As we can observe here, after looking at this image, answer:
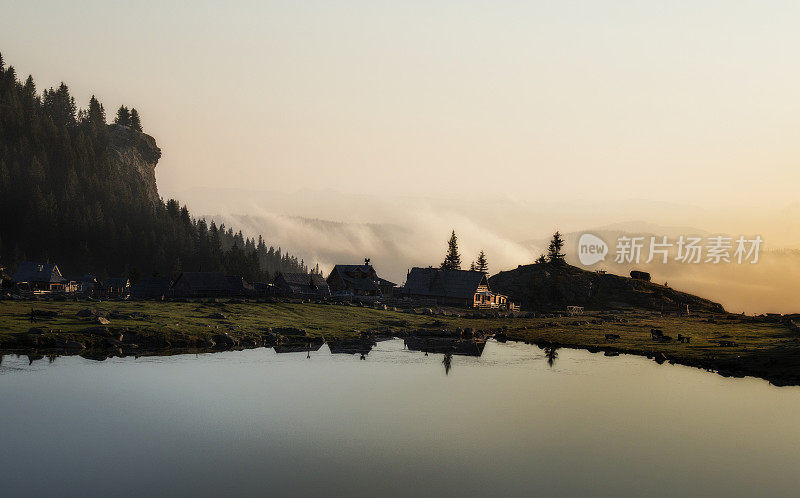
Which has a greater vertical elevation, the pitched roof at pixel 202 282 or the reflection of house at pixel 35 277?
the pitched roof at pixel 202 282

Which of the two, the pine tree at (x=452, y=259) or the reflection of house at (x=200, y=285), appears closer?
the reflection of house at (x=200, y=285)

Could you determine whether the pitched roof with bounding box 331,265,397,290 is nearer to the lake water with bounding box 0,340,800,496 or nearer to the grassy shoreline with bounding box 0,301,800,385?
the grassy shoreline with bounding box 0,301,800,385

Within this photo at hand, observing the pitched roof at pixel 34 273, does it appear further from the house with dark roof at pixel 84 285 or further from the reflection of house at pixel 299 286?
the reflection of house at pixel 299 286

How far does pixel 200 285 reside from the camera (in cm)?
13275

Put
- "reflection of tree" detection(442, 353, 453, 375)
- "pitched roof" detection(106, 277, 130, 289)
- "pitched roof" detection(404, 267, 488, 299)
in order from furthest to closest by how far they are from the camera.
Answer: "pitched roof" detection(106, 277, 130, 289) → "pitched roof" detection(404, 267, 488, 299) → "reflection of tree" detection(442, 353, 453, 375)

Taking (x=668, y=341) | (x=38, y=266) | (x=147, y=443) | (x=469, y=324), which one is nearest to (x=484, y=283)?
(x=469, y=324)

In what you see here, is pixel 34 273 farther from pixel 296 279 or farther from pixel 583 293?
pixel 583 293

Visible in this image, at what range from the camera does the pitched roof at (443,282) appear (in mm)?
145250

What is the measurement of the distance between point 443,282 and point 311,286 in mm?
31356

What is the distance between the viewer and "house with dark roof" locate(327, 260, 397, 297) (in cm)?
15662

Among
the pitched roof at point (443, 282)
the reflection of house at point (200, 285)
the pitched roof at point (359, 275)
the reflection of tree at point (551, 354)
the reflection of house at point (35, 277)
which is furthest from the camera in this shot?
the pitched roof at point (359, 275)

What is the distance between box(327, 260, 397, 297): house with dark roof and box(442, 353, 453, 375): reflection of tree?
86.3 m

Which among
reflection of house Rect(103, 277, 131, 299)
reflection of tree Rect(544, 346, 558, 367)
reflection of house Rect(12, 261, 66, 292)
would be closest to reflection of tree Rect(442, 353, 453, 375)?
reflection of tree Rect(544, 346, 558, 367)

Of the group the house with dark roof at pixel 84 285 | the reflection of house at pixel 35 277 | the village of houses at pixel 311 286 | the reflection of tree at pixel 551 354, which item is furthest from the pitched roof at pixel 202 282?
the reflection of tree at pixel 551 354
